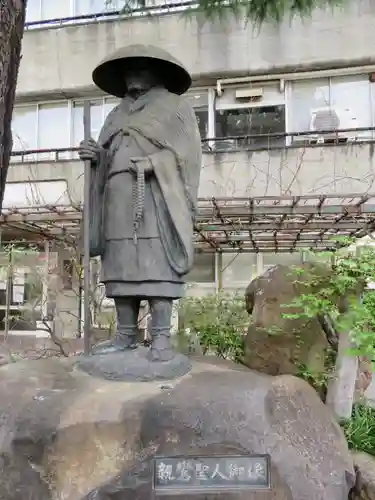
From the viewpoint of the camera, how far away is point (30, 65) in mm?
10586

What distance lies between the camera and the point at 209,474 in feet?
8.07

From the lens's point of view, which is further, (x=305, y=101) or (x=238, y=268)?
(x=238, y=268)

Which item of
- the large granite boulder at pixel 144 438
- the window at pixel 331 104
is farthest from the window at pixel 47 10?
the large granite boulder at pixel 144 438

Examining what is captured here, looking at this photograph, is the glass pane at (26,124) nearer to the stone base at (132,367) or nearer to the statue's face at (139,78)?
the statue's face at (139,78)

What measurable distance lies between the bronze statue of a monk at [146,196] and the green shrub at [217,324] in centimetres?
238

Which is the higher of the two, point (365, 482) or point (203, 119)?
point (203, 119)

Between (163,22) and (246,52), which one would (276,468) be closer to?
(246,52)

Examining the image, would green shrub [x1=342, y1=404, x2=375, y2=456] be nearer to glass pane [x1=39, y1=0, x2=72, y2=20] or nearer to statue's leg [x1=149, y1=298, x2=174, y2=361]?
statue's leg [x1=149, y1=298, x2=174, y2=361]

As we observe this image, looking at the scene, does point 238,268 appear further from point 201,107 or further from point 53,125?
point 53,125

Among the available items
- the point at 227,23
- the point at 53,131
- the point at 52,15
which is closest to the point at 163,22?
the point at 227,23

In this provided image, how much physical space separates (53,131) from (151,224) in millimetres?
8263

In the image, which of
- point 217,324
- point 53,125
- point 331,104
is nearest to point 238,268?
point 331,104

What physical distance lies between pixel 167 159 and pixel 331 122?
6.97m

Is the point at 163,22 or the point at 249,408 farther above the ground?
the point at 163,22
